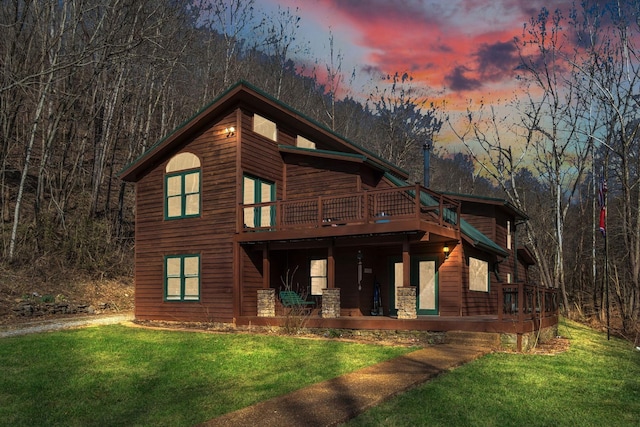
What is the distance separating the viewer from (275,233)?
56.1 ft

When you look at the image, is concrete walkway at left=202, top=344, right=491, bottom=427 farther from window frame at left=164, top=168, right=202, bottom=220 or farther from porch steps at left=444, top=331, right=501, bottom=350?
window frame at left=164, top=168, right=202, bottom=220

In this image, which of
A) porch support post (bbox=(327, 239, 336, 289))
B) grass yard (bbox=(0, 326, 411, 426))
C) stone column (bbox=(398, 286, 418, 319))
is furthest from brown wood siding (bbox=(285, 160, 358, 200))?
grass yard (bbox=(0, 326, 411, 426))

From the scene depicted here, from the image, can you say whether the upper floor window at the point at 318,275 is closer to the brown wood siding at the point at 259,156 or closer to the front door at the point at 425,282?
the brown wood siding at the point at 259,156

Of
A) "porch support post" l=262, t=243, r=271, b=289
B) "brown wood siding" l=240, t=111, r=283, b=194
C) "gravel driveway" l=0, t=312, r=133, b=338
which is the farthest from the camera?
"brown wood siding" l=240, t=111, r=283, b=194

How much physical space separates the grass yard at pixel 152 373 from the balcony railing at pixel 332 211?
14.1ft

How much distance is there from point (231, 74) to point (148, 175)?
1822 cm

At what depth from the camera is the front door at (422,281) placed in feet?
60.6

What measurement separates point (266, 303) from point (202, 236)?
3408 millimetres

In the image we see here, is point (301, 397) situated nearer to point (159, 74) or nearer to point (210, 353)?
point (210, 353)

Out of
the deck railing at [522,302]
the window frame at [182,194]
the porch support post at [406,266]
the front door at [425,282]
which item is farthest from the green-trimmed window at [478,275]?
the window frame at [182,194]

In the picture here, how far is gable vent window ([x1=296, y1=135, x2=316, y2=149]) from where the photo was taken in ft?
68.5

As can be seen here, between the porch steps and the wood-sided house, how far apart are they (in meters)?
2.87

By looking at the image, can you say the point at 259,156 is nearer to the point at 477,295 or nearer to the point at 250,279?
the point at 250,279

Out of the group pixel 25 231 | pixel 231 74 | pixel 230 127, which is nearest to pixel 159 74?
pixel 231 74
